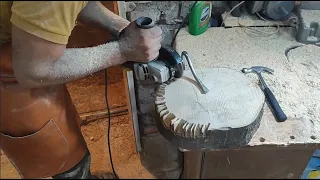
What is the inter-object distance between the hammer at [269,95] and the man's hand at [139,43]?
0.25m

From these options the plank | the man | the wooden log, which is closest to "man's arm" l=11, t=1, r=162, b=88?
the man

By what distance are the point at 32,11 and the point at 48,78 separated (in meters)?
0.15

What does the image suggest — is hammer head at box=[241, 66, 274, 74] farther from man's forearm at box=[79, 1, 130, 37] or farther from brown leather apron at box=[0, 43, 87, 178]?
brown leather apron at box=[0, 43, 87, 178]

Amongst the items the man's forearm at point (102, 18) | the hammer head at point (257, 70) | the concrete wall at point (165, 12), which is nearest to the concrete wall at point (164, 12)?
the concrete wall at point (165, 12)

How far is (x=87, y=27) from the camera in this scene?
769 millimetres

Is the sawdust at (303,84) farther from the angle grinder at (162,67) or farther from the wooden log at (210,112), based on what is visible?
the angle grinder at (162,67)

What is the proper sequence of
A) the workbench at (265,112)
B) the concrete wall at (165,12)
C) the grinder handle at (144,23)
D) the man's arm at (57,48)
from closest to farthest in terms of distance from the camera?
the man's arm at (57,48) → the grinder handle at (144,23) → the workbench at (265,112) → the concrete wall at (165,12)

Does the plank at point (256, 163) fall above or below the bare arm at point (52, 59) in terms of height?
below

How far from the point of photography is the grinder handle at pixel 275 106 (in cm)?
70

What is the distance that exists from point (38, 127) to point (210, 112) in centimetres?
39

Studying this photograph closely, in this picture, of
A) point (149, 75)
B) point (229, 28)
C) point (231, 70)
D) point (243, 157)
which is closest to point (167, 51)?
point (149, 75)

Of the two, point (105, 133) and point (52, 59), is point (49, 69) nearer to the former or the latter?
point (52, 59)

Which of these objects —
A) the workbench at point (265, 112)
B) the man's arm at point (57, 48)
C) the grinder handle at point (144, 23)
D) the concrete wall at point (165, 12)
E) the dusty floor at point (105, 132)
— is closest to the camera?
the man's arm at point (57, 48)

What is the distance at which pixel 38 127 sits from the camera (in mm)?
798
